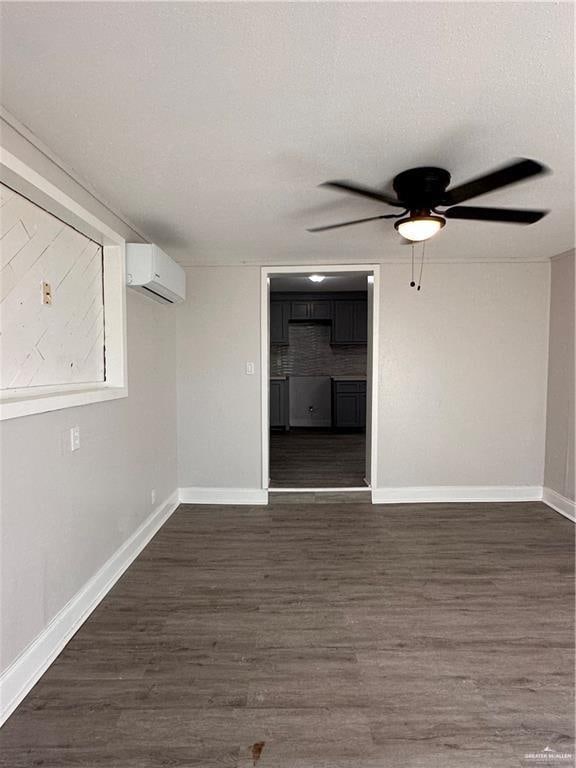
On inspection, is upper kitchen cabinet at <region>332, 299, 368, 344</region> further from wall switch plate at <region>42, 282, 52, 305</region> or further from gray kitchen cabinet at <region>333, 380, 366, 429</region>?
wall switch plate at <region>42, 282, 52, 305</region>

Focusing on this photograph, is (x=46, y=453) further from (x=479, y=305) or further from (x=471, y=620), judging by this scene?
(x=479, y=305)

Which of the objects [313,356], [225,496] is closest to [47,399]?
[225,496]

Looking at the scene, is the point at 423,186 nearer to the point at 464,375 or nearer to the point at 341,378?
the point at 464,375

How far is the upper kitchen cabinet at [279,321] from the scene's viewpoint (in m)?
7.26

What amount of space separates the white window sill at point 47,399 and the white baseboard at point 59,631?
3.23ft

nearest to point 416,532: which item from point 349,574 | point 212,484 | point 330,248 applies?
point 349,574

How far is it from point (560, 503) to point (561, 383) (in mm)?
1076

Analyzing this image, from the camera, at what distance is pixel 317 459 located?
5.46 meters

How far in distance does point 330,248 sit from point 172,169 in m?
1.70

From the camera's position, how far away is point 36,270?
6.33ft

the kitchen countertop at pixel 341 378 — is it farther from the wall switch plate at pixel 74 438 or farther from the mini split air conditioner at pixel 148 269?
the wall switch plate at pixel 74 438

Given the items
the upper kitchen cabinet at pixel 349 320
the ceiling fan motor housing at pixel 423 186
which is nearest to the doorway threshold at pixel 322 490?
the ceiling fan motor housing at pixel 423 186

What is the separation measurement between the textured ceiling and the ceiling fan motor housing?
0.16ft

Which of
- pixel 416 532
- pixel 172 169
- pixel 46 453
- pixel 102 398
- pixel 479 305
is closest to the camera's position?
pixel 46 453
